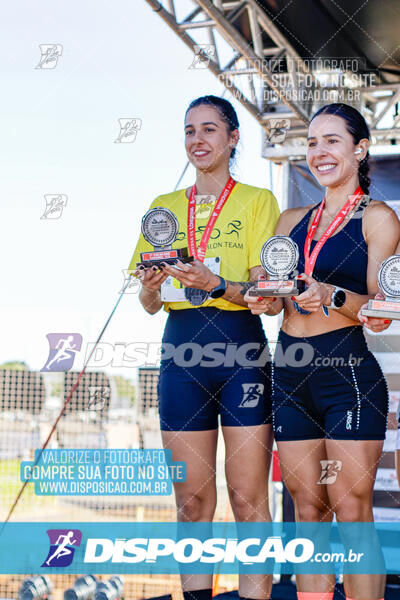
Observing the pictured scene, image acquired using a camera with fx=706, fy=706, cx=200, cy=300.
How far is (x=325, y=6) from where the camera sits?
3.99 metres

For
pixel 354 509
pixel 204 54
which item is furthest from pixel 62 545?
pixel 204 54

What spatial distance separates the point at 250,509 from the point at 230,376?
45 centimetres

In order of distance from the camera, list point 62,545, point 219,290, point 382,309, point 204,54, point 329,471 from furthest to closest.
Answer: point 204,54
point 62,545
point 219,290
point 329,471
point 382,309

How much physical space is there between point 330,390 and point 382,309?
0.32 meters

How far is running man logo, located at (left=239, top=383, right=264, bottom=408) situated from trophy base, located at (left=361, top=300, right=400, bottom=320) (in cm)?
50

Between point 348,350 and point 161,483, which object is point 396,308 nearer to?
point 348,350

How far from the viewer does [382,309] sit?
205 centimetres

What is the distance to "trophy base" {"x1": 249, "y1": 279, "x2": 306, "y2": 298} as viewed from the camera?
210 centimetres

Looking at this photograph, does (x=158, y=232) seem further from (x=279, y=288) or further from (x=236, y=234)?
(x=279, y=288)

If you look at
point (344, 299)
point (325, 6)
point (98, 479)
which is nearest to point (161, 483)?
point (98, 479)

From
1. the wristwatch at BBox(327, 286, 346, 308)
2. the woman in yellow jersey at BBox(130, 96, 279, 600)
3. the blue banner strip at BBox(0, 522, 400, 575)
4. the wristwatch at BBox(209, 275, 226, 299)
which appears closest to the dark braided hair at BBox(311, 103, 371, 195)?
the woman in yellow jersey at BBox(130, 96, 279, 600)

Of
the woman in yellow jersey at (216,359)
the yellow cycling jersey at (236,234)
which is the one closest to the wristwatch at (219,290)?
the woman in yellow jersey at (216,359)

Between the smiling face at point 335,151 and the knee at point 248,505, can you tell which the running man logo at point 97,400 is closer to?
the knee at point 248,505

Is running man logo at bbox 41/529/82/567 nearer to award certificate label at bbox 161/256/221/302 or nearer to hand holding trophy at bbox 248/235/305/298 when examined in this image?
award certificate label at bbox 161/256/221/302
